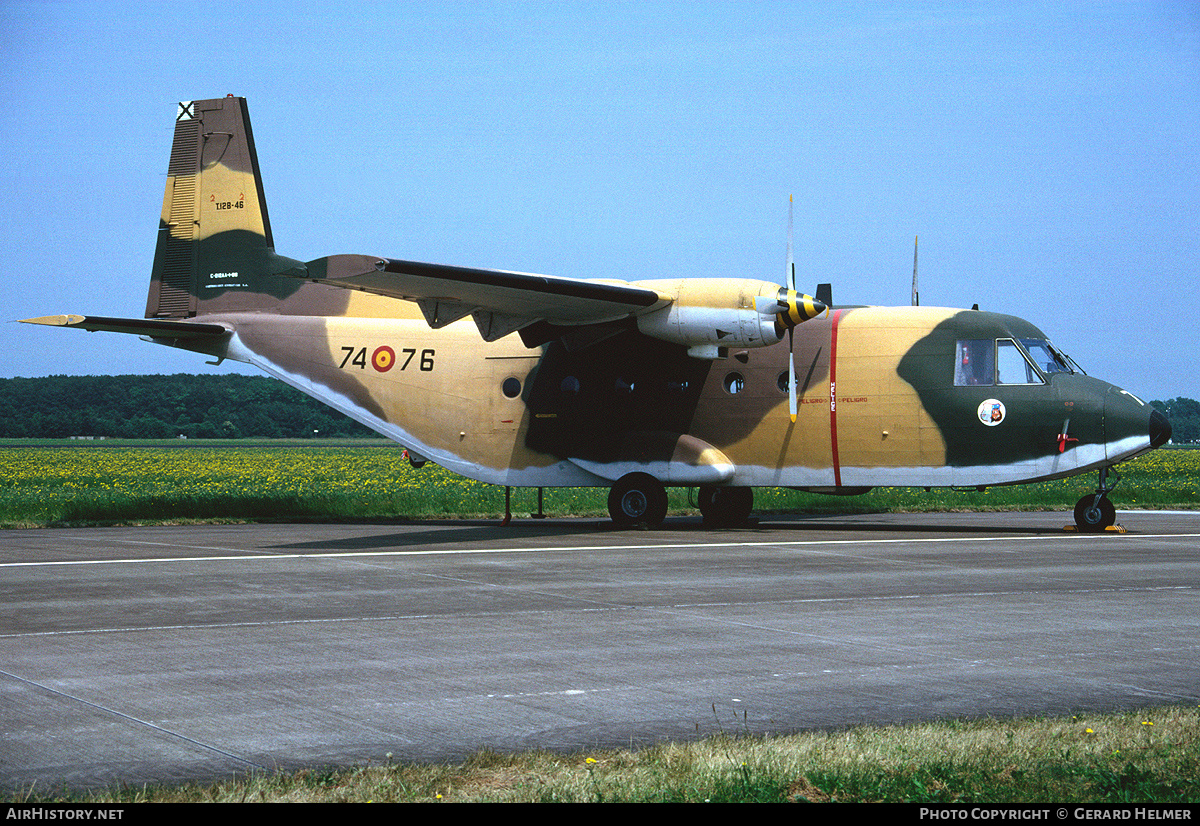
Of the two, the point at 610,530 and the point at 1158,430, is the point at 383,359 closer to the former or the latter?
the point at 610,530

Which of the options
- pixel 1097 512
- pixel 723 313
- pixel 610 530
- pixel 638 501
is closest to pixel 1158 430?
pixel 1097 512

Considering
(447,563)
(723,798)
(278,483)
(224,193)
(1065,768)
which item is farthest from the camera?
(278,483)

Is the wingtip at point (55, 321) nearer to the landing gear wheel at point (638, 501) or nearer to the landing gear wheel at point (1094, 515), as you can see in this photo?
the landing gear wheel at point (638, 501)

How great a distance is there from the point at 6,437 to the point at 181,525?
119033 millimetres

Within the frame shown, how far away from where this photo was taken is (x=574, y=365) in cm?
2023

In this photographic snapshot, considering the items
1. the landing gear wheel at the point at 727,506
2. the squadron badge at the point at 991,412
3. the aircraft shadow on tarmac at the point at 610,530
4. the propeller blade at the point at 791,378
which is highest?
the propeller blade at the point at 791,378

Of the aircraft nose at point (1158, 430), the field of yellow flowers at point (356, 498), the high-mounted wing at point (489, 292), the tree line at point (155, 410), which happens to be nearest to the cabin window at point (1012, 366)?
the aircraft nose at point (1158, 430)

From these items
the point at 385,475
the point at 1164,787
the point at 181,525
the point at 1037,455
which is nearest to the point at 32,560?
the point at 181,525

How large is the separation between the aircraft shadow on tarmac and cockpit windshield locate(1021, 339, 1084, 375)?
278 centimetres

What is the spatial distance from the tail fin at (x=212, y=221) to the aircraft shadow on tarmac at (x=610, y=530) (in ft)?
21.0

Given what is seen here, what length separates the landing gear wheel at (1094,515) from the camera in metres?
18.7

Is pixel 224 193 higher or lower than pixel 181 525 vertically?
higher

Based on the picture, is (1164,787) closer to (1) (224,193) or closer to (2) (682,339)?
(2) (682,339)

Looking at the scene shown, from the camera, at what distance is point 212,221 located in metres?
23.6
